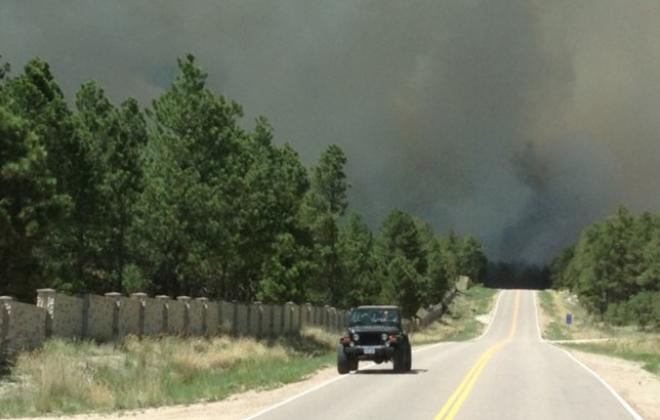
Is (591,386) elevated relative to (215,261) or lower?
lower

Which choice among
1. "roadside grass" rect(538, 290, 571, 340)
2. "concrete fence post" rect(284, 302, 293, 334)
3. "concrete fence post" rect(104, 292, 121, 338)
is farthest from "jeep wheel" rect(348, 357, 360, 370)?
"roadside grass" rect(538, 290, 571, 340)

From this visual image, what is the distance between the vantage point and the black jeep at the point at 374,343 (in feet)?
96.0

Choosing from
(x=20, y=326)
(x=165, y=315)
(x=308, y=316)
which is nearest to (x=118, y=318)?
(x=165, y=315)

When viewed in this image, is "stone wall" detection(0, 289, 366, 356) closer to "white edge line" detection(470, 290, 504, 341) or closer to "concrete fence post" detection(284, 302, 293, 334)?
"concrete fence post" detection(284, 302, 293, 334)

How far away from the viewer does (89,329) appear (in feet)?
100

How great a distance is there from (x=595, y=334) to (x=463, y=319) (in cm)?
3113

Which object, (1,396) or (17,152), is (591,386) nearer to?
(1,396)

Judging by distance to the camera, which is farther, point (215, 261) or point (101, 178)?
point (215, 261)

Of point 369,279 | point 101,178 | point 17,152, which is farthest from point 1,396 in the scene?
point 369,279

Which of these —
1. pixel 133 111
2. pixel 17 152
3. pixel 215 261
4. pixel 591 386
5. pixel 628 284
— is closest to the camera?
pixel 591 386

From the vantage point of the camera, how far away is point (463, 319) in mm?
137500

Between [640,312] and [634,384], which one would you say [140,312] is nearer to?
[634,384]

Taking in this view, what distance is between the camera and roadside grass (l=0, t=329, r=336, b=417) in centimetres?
2053

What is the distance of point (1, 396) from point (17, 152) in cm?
1144
